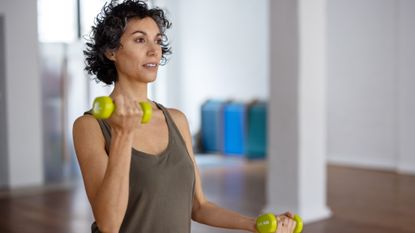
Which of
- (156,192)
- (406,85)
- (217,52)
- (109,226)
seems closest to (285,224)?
(156,192)

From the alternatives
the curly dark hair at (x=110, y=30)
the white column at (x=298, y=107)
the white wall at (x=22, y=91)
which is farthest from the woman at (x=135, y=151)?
the white wall at (x=22, y=91)

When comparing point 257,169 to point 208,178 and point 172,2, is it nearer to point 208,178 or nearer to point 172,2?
point 208,178

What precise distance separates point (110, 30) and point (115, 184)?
1.47 ft

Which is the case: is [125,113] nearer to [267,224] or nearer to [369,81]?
[267,224]

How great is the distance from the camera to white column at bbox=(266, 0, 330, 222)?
17.1 ft

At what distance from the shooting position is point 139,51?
5.24 feet

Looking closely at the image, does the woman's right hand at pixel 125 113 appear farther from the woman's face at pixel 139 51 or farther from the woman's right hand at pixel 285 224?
the woman's right hand at pixel 285 224

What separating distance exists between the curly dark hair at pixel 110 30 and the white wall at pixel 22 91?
5.77 metres

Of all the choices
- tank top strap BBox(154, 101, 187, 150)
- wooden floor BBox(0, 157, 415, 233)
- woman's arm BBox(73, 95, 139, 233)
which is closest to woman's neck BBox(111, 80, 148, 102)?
tank top strap BBox(154, 101, 187, 150)

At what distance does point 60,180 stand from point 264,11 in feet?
14.1

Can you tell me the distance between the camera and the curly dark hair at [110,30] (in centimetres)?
162

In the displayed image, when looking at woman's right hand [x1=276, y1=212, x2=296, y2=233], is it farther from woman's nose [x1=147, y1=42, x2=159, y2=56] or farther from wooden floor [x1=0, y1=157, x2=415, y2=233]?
wooden floor [x1=0, y1=157, x2=415, y2=233]

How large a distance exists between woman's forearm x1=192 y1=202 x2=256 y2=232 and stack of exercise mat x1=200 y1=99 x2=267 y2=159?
7.82 metres

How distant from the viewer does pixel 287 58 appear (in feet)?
17.3
